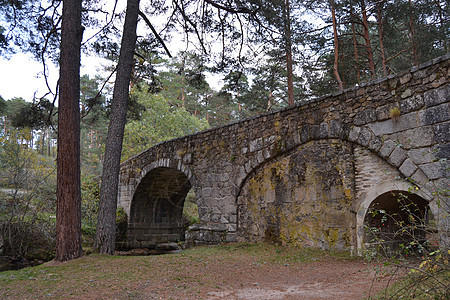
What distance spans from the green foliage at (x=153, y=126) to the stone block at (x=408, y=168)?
42.8ft

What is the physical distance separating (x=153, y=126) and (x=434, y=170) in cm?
1432

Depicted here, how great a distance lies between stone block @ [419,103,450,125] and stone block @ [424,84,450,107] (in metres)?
0.06

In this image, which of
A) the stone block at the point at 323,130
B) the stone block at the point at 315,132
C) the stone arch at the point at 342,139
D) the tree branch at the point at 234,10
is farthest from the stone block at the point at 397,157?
the tree branch at the point at 234,10

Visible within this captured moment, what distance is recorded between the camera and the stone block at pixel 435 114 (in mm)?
4160

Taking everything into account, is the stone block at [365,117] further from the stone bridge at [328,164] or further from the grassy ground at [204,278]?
the grassy ground at [204,278]

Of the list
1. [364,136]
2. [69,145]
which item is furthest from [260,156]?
[69,145]

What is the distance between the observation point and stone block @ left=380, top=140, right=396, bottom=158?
15.3ft

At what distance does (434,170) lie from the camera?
4.17 m

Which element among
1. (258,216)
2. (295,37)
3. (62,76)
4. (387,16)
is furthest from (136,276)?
(387,16)

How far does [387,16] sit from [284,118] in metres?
5.71

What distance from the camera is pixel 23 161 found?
309 inches

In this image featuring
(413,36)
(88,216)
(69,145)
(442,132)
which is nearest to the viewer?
(442,132)

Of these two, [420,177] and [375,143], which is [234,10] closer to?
[375,143]

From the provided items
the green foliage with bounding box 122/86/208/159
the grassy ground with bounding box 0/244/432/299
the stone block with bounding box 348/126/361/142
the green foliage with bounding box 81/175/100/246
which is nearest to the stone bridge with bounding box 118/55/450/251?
the stone block with bounding box 348/126/361/142
